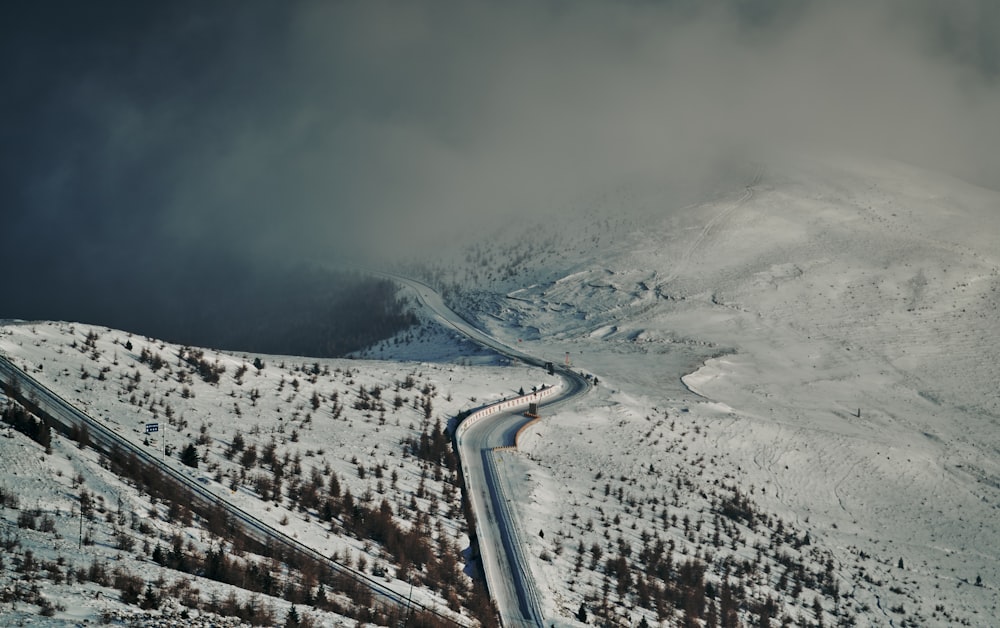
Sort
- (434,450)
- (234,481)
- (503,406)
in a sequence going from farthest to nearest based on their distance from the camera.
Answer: (503,406)
(434,450)
(234,481)

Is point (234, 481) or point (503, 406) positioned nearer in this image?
point (234, 481)

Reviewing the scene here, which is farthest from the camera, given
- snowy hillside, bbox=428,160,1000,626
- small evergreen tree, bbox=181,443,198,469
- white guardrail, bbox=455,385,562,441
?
white guardrail, bbox=455,385,562,441

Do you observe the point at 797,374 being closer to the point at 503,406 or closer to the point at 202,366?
the point at 503,406

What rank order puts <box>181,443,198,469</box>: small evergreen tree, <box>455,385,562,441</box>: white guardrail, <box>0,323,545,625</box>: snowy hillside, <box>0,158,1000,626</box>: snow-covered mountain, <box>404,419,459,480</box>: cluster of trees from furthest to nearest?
<box>455,385,562,441</box>: white guardrail → <box>404,419,459,480</box>: cluster of trees → <box>0,158,1000,626</box>: snow-covered mountain → <box>181,443,198,469</box>: small evergreen tree → <box>0,323,545,625</box>: snowy hillside

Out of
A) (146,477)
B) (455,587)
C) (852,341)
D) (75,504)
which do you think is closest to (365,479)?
(455,587)

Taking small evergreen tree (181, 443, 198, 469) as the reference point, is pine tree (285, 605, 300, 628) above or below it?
below

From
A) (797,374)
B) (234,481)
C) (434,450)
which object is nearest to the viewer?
(234,481)

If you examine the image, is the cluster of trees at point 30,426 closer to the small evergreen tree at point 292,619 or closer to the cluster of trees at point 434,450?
the small evergreen tree at point 292,619

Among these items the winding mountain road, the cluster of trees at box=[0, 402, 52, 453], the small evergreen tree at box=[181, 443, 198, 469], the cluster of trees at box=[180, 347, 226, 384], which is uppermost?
the cluster of trees at box=[180, 347, 226, 384]

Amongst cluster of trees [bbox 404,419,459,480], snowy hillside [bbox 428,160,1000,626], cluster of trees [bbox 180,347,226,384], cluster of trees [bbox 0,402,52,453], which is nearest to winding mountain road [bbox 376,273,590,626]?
cluster of trees [bbox 404,419,459,480]

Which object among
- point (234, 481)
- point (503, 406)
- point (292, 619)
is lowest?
point (292, 619)

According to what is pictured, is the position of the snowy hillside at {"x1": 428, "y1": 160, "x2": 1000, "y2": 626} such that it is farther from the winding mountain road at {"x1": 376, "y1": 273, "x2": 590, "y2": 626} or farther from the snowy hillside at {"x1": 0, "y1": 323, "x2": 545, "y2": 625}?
the snowy hillside at {"x1": 0, "y1": 323, "x2": 545, "y2": 625}

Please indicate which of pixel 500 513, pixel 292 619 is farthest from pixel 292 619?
pixel 500 513
